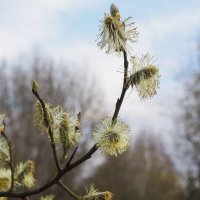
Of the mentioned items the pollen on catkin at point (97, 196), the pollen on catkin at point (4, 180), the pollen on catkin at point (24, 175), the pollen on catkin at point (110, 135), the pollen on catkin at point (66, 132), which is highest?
the pollen on catkin at point (24, 175)

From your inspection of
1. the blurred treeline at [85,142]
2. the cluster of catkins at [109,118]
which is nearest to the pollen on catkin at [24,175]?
the cluster of catkins at [109,118]

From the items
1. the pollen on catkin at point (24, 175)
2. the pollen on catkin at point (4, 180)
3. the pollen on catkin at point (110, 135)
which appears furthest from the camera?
the pollen on catkin at point (24, 175)

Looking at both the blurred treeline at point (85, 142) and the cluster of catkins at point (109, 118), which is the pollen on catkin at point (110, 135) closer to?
the cluster of catkins at point (109, 118)

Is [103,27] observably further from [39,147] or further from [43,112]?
[39,147]

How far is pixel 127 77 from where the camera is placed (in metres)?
2.15

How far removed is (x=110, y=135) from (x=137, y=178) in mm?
37084

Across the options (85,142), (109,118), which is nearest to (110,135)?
(109,118)

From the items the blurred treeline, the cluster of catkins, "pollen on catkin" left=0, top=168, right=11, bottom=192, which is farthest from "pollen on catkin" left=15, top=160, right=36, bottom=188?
the blurred treeline

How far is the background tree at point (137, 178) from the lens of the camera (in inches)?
1389

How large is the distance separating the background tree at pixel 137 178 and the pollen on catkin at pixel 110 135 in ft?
104

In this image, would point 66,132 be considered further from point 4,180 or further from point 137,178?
point 137,178

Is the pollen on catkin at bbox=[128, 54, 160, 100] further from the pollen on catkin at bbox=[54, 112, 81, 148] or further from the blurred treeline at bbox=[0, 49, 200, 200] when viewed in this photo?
the blurred treeline at bbox=[0, 49, 200, 200]

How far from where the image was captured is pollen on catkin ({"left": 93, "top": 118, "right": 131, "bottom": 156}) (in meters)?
2.13

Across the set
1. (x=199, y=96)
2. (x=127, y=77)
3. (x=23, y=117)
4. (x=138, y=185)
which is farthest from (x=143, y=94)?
(x=138, y=185)
